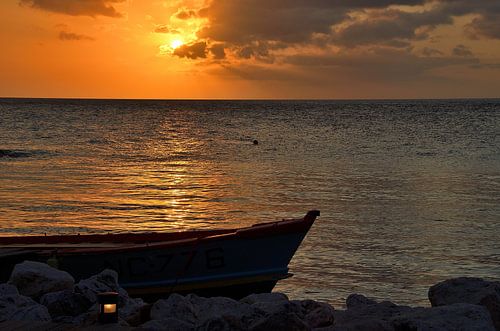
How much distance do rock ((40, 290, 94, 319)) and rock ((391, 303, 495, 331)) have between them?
3.55 m

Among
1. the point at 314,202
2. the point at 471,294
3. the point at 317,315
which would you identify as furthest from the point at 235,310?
the point at 314,202

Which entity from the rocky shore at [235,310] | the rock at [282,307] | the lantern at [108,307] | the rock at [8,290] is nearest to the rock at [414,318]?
the rocky shore at [235,310]

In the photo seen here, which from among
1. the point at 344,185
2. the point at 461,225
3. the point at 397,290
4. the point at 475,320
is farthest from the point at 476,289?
the point at 344,185

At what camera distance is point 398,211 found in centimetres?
2408

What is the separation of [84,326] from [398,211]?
17412 mm

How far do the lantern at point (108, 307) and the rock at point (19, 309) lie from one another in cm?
122

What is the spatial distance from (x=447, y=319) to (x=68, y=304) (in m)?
4.30

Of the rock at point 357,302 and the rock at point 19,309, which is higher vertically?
the rock at point 19,309

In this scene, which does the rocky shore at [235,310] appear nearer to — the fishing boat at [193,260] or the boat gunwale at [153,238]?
the fishing boat at [193,260]

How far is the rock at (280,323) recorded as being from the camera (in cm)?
764

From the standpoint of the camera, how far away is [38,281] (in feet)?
34.3

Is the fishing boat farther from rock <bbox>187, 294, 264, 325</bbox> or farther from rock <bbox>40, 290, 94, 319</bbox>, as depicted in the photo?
rock <bbox>40, 290, 94, 319</bbox>

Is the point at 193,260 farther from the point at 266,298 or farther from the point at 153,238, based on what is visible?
the point at 266,298

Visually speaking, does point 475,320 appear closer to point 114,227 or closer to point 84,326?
point 84,326
